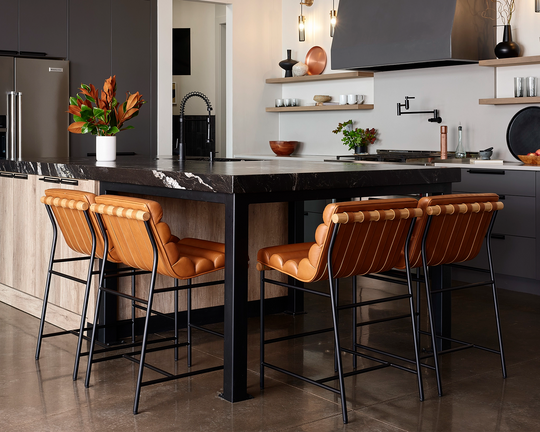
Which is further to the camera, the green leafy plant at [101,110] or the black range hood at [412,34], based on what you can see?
the black range hood at [412,34]

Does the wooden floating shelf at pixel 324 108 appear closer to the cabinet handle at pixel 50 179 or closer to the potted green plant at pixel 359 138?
the potted green plant at pixel 359 138

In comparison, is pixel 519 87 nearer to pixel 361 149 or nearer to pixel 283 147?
pixel 361 149

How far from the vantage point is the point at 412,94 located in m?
6.29

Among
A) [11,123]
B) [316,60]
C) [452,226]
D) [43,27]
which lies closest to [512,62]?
[316,60]

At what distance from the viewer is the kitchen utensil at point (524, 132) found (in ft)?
17.5

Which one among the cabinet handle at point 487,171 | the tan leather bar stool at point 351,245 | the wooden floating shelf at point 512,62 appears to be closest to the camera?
the tan leather bar stool at point 351,245

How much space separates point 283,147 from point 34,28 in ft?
9.07

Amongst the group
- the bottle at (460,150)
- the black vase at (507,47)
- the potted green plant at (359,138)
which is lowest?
the bottle at (460,150)

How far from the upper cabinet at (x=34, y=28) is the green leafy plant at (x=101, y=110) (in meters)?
2.52

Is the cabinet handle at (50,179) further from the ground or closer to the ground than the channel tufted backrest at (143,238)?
further from the ground

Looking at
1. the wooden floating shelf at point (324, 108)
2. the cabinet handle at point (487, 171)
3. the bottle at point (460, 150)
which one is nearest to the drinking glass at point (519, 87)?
the bottle at point (460, 150)

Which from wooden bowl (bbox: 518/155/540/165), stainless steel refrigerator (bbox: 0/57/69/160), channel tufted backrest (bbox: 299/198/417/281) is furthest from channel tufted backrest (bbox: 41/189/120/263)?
wooden bowl (bbox: 518/155/540/165)

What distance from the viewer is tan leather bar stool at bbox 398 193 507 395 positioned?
109 inches

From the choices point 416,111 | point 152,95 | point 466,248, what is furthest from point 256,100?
point 466,248
